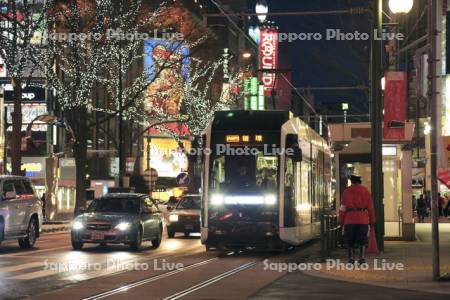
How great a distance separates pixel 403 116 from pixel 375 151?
277cm

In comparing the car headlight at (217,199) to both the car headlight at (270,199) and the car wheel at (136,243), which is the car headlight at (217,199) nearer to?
the car headlight at (270,199)

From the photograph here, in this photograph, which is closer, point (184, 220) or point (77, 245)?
point (77, 245)

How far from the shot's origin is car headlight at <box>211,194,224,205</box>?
20953 millimetres

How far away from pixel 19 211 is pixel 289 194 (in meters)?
7.43

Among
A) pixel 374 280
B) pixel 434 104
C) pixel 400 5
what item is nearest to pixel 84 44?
pixel 400 5

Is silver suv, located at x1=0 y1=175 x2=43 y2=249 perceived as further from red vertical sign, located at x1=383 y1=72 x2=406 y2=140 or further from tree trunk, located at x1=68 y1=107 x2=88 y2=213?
tree trunk, located at x1=68 y1=107 x2=88 y2=213

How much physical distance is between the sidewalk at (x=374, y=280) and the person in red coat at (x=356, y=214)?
0.65 meters

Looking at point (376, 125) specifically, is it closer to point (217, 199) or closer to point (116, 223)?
point (217, 199)

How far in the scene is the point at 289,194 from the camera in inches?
820

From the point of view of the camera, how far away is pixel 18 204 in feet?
75.2

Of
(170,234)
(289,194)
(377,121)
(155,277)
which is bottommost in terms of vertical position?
(155,277)

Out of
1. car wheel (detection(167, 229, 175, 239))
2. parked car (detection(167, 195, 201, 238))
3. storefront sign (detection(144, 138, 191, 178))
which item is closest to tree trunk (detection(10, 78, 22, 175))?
car wheel (detection(167, 229, 175, 239))

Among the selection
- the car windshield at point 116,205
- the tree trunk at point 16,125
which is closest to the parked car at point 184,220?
the car windshield at point 116,205

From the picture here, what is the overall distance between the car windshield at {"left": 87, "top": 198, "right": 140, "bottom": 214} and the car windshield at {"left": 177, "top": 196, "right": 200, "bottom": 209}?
299 inches
